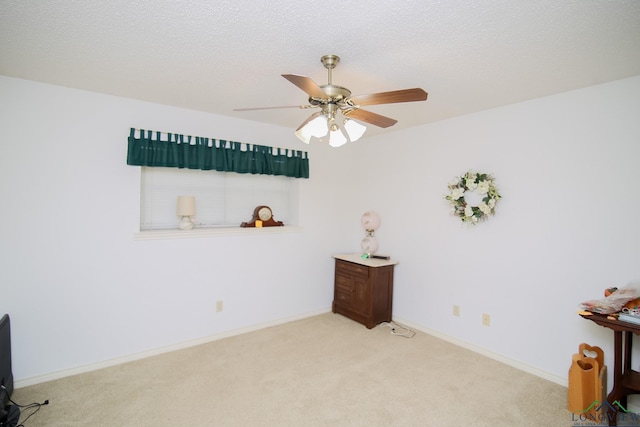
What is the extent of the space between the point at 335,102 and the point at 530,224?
2105 millimetres

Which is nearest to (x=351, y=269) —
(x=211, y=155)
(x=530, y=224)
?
(x=530, y=224)

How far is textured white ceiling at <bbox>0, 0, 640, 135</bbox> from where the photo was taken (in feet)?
5.25

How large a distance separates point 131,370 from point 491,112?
395cm

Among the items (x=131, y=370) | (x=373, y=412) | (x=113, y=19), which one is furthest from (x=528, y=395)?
(x=113, y=19)

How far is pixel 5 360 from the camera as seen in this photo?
7.80 feet

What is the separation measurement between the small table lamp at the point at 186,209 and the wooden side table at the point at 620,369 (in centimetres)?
331

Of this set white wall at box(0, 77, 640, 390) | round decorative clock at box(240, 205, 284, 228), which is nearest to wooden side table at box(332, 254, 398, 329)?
white wall at box(0, 77, 640, 390)

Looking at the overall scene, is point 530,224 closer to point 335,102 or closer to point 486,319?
point 486,319

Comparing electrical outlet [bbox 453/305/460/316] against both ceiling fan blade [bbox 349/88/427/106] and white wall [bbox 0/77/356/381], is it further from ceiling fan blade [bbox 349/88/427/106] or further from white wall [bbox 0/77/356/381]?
ceiling fan blade [bbox 349/88/427/106]

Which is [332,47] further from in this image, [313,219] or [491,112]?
[313,219]

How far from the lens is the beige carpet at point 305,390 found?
7.30 ft

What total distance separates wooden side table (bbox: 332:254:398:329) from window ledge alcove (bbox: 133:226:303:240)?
814 mm

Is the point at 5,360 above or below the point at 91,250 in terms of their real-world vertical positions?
below

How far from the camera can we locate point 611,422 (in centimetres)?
216
